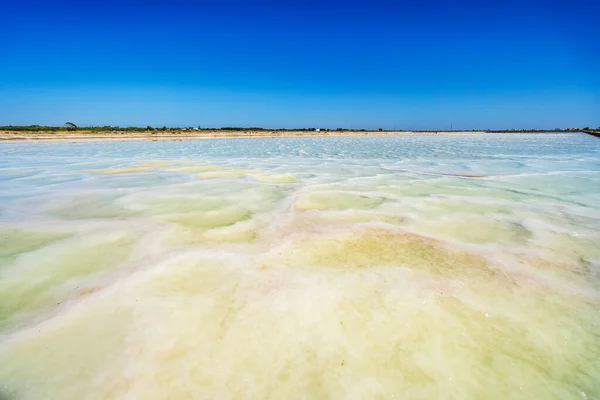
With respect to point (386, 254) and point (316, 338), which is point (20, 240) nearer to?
point (316, 338)

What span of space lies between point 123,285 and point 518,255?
365 centimetres

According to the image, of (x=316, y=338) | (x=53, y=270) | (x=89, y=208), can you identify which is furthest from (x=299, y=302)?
(x=89, y=208)

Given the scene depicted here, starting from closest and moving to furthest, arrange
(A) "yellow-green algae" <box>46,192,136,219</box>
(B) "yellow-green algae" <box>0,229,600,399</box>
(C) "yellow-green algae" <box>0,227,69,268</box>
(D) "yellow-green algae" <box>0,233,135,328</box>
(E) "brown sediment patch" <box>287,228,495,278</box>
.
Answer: (B) "yellow-green algae" <box>0,229,600,399</box>, (D) "yellow-green algae" <box>0,233,135,328</box>, (E) "brown sediment patch" <box>287,228,495,278</box>, (C) "yellow-green algae" <box>0,227,69,268</box>, (A) "yellow-green algae" <box>46,192,136,219</box>

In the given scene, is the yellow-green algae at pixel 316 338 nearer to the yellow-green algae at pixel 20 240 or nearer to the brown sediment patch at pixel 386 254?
the brown sediment patch at pixel 386 254

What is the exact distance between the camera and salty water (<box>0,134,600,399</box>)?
171cm

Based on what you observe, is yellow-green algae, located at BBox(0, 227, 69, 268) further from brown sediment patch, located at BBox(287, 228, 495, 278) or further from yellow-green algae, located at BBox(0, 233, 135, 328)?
brown sediment patch, located at BBox(287, 228, 495, 278)

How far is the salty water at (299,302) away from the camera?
67.5 inches

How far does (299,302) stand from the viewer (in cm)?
240

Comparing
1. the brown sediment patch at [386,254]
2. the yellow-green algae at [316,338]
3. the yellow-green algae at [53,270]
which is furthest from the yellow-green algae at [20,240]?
the brown sediment patch at [386,254]

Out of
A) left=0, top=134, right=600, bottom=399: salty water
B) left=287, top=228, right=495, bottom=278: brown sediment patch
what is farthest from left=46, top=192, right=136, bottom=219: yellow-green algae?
left=287, top=228, right=495, bottom=278: brown sediment patch

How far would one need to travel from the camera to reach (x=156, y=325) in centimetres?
213

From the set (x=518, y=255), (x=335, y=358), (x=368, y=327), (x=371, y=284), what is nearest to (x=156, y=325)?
(x=335, y=358)

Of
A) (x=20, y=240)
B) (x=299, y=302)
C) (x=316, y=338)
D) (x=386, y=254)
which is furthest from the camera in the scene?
(x=20, y=240)

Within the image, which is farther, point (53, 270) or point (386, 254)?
point (386, 254)
